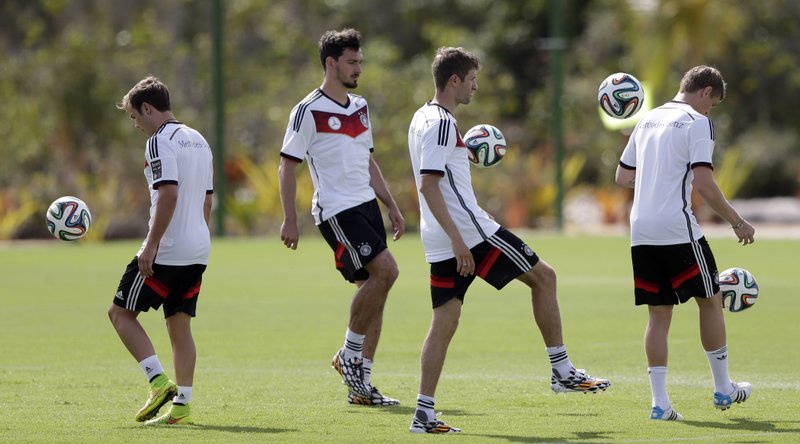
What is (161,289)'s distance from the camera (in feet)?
27.2

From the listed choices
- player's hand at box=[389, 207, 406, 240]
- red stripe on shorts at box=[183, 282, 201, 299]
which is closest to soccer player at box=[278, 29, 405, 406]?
player's hand at box=[389, 207, 406, 240]

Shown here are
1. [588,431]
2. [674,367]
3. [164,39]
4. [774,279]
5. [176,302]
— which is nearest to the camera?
[588,431]

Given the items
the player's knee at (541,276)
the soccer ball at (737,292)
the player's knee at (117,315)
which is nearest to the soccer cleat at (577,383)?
the player's knee at (541,276)

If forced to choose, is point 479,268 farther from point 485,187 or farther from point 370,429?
point 485,187

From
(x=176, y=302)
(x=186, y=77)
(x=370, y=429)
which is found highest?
(x=186, y=77)

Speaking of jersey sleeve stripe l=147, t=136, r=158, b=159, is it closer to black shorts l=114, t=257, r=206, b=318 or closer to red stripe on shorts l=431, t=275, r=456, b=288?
black shorts l=114, t=257, r=206, b=318

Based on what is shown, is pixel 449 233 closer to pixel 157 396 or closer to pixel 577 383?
pixel 577 383

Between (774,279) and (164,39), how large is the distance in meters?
24.4

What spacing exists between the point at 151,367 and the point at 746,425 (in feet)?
11.7

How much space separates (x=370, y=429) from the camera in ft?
26.0

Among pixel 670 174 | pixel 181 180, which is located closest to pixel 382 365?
pixel 181 180

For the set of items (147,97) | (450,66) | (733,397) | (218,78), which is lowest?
(733,397)

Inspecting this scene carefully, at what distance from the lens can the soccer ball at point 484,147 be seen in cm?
907

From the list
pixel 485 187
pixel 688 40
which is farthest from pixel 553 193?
pixel 688 40
